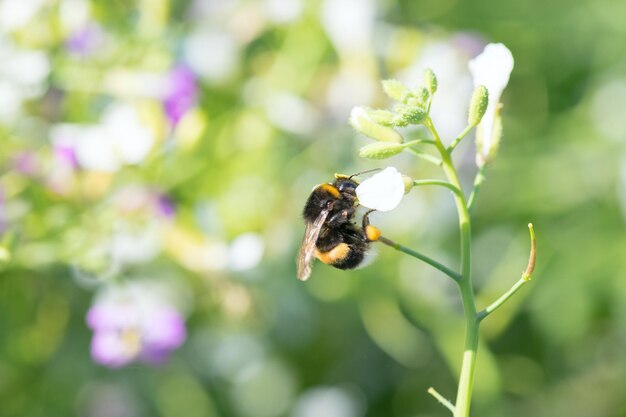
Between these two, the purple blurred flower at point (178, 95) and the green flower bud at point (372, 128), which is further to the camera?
the purple blurred flower at point (178, 95)

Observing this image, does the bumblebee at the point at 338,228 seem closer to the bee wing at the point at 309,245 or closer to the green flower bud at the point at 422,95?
the bee wing at the point at 309,245

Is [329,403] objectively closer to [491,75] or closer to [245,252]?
[245,252]

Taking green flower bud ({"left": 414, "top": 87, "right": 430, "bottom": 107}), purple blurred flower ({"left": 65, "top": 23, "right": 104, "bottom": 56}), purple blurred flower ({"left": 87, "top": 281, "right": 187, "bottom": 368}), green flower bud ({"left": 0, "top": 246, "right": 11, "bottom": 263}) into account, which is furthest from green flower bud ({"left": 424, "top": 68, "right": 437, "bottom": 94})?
purple blurred flower ({"left": 65, "top": 23, "right": 104, "bottom": 56})

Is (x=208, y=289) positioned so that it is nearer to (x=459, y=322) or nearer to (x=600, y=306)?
(x=459, y=322)

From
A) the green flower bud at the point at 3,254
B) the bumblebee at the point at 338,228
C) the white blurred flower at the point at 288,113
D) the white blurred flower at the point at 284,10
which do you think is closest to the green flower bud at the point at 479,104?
the bumblebee at the point at 338,228

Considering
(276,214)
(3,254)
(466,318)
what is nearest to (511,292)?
(466,318)

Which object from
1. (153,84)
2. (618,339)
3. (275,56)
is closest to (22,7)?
(153,84)
